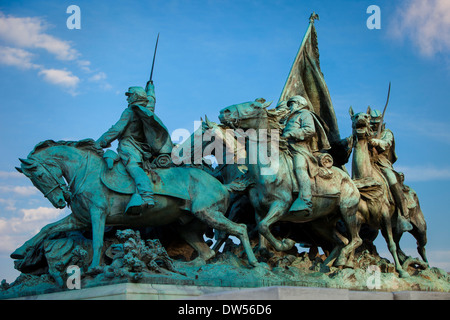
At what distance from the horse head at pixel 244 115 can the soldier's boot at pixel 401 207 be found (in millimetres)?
2884

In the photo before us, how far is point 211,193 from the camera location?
10.6m

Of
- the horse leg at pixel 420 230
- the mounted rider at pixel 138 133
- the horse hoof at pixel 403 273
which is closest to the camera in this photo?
the mounted rider at pixel 138 133

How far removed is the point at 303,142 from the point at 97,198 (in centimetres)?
346

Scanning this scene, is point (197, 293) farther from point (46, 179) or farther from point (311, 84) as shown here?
point (311, 84)

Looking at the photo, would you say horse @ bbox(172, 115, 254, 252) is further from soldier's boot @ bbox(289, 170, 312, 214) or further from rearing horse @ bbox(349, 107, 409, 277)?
rearing horse @ bbox(349, 107, 409, 277)

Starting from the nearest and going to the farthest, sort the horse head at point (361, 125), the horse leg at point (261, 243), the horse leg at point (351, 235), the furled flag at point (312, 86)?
the horse leg at point (261, 243) < the horse leg at point (351, 235) < the horse head at point (361, 125) < the furled flag at point (312, 86)

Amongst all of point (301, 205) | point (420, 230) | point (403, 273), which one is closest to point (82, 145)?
point (301, 205)

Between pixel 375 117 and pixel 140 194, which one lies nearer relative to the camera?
pixel 140 194

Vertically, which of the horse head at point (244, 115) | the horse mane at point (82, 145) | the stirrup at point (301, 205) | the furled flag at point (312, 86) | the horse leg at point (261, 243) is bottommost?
the horse leg at point (261, 243)

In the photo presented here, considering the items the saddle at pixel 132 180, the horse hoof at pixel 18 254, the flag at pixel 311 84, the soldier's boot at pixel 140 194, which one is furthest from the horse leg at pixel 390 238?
the horse hoof at pixel 18 254

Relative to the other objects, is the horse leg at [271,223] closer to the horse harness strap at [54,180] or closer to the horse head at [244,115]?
the horse head at [244,115]

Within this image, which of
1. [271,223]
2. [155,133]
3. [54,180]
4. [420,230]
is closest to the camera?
[54,180]

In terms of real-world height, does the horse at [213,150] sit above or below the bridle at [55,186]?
above

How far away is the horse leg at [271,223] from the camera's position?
34.2 feet
